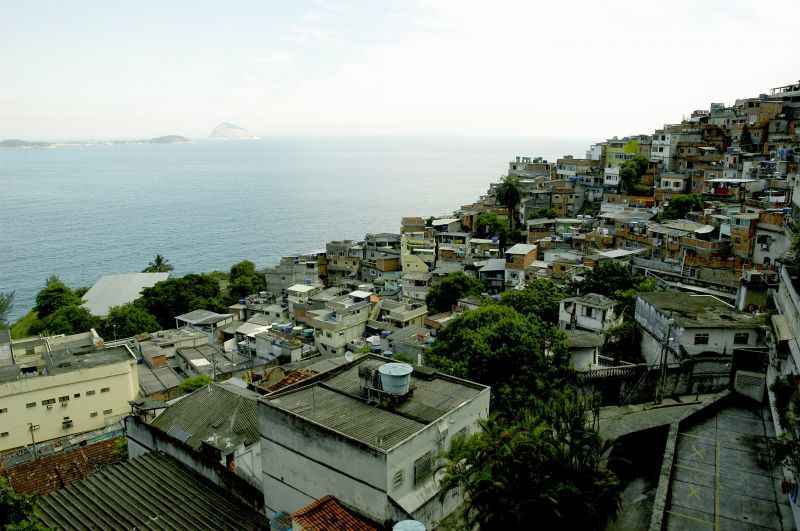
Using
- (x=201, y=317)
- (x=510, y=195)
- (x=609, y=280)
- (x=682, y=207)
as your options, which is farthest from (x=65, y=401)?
(x=510, y=195)

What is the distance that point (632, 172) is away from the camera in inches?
2341

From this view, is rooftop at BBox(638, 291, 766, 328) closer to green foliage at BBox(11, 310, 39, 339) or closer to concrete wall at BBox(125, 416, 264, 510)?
concrete wall at BBox(125, 416, 264, 510)

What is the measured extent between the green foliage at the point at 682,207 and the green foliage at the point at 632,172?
1155 cm

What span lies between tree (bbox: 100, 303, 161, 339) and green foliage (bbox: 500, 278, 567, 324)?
35843 mm

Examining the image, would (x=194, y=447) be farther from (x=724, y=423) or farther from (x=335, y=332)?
(x=335, y=332)

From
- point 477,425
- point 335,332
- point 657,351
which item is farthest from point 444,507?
point 335,332

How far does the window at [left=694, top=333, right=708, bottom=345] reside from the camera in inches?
840

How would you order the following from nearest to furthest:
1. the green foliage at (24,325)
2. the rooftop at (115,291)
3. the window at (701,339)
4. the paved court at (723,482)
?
the paved court at (723,482)
the window at (701,339)
the green foliage at (24,325)
the rooftop at (115,291)

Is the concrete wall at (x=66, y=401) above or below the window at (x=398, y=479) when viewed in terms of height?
below

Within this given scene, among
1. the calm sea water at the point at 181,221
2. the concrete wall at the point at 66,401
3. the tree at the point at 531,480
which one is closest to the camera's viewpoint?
the tree at the point at 531,480

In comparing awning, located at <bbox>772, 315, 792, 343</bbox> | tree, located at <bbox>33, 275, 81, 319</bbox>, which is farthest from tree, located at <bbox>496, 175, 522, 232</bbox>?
tree, located at <bbox>33, 275, 81, 319</bbox>

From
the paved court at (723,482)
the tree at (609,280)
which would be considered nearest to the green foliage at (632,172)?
the tree at (609,280)

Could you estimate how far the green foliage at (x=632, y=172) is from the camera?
2350 inches

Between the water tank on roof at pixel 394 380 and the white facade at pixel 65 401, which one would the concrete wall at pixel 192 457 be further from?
the white facade at pixel 65 401
